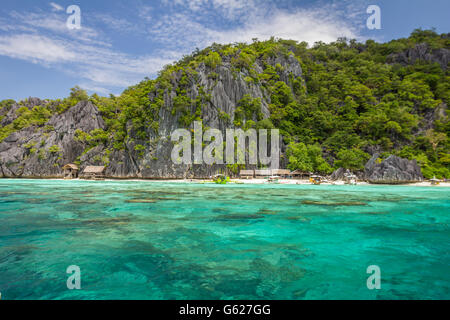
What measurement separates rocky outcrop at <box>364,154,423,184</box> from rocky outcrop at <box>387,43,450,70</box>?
46713 millimetres

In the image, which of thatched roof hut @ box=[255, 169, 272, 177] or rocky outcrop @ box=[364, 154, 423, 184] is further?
thatched roof hut @ box=[255, 169, 272, 177]

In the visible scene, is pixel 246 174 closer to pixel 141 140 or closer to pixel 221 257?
pixel 141 140

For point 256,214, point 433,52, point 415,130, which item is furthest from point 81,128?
point 433,52

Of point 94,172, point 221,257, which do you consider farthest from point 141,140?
point 221,257

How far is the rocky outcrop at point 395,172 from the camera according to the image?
110 ft

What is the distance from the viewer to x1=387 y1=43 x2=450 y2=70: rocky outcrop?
6184cm

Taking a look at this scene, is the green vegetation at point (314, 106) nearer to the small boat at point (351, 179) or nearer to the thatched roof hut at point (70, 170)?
the small boat at point (351, 179)

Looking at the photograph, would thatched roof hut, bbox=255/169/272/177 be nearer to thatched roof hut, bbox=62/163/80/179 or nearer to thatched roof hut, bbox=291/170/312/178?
thatched roof hut, bbox=291/170/312/178

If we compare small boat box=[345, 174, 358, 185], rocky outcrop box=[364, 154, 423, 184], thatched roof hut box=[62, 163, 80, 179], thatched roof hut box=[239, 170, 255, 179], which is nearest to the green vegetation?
rocky outcrop box=[364, 154, 423, 184]

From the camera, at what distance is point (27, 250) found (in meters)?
4.77

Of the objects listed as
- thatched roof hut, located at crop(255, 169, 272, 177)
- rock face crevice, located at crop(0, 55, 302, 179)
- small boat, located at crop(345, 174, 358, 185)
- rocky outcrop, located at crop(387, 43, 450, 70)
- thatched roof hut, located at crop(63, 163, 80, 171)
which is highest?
rocky outcrop, located at crop(387, 43, 450, 70)

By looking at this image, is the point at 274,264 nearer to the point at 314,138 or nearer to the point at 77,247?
the point at 77,247

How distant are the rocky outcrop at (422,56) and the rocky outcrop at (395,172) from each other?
46.7 meters
